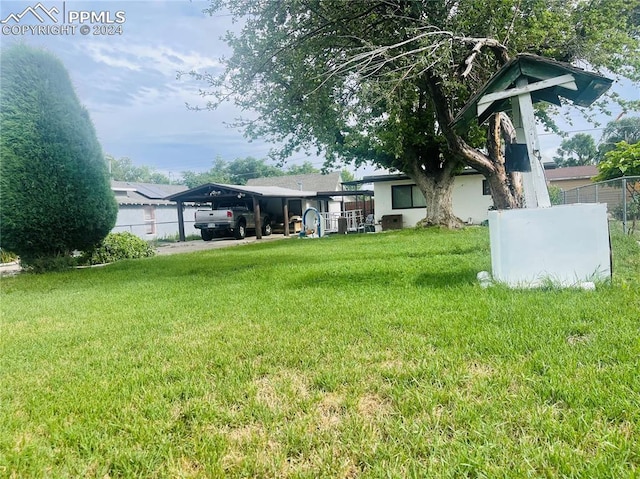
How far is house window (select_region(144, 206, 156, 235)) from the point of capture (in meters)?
23.3

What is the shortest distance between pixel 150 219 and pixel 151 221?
15 centimetres

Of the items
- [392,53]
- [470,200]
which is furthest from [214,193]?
[392,53]

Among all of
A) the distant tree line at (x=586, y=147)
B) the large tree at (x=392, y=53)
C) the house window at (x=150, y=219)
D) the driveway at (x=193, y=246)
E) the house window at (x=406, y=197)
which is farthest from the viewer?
the distant tree line at (x=586, y=147)

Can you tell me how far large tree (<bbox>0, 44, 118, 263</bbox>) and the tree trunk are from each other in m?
11.6

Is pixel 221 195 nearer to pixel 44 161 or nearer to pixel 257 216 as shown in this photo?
pixel 257 216

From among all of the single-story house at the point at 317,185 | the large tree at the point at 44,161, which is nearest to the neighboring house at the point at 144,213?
the single-story house at the point at 317,185

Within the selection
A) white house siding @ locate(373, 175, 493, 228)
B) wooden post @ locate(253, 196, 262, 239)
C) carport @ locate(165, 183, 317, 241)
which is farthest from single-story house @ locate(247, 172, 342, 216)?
white house siding @ locate(373, 175, 493, 228)

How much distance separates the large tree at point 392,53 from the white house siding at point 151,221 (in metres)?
14.9

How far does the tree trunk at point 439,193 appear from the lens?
49.8 ft

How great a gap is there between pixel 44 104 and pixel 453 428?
9431 mm

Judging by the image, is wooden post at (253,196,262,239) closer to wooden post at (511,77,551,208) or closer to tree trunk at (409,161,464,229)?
tree trunk at (409,161,464,229)

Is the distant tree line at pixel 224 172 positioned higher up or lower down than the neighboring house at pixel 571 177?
higher up

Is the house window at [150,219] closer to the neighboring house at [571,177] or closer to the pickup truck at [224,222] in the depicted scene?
the pickup truck at [224,222]

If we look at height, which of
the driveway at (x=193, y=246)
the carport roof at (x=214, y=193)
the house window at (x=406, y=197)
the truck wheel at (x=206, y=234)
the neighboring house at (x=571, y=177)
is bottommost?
the driveway at (x=193, y=246)
